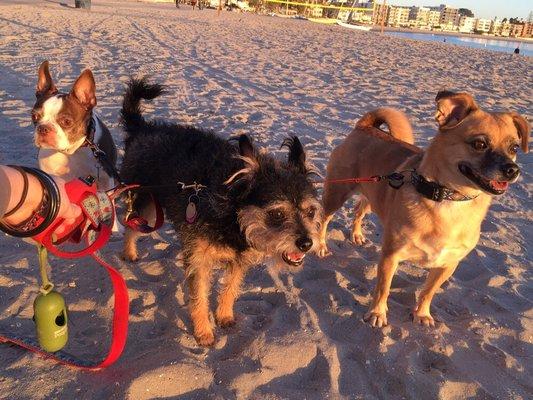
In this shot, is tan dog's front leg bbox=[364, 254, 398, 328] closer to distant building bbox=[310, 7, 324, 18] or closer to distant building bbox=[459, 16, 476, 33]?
distant building bbox=[310, 7, 324, 18]

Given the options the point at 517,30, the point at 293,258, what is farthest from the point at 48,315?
the point at 517,30

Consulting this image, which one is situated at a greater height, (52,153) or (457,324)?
(52,153)

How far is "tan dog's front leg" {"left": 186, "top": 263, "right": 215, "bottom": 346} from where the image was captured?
2885 mm

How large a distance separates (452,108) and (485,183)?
67 cm

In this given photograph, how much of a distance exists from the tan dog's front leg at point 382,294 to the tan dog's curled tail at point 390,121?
163 centimetres

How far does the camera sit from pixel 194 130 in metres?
3.47

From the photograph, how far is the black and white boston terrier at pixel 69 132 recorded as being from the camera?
3.80 meters

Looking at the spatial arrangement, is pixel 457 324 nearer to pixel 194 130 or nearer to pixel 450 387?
pixel 450 387

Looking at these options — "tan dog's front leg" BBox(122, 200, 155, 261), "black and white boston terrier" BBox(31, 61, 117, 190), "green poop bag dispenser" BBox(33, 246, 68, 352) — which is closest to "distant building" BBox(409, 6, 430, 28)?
"black and white boston terrier" BBox(31, 61, 117, 190)

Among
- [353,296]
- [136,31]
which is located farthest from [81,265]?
[136,31]

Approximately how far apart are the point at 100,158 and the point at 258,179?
2.00m

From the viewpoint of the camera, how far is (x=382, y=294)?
10.6 ft

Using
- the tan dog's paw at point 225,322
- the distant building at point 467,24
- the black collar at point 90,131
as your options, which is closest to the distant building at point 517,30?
the distant building at point 467,24

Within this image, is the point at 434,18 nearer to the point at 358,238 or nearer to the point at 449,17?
the point at 449,17
